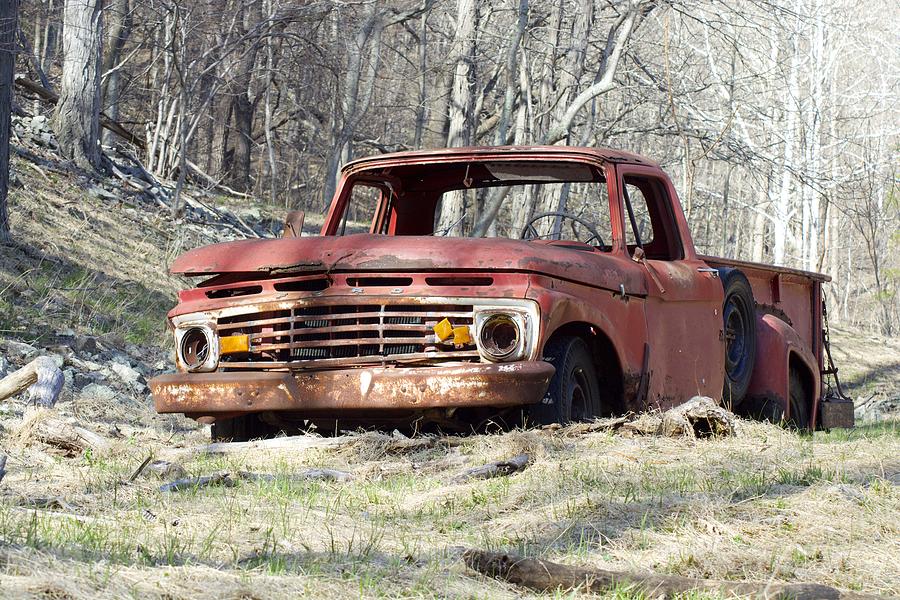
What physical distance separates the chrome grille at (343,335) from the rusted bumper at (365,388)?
8cm

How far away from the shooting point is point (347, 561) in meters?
3.33

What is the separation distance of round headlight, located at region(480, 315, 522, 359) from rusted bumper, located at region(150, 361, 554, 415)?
0.10 meters

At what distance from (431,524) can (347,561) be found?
81cm

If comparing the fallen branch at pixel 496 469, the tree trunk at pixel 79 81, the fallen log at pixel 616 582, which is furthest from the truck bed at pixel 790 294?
the tree trunk at pixel 79 81

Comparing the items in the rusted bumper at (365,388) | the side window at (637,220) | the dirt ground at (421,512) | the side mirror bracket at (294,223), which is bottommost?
the dirt ground at (421,512)

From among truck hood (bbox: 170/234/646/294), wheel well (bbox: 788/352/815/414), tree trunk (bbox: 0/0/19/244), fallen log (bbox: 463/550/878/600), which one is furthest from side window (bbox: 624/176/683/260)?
tree trunk (bbox: 0/0/19/244)

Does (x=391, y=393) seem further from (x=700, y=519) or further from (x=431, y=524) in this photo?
(x=700, y=519)

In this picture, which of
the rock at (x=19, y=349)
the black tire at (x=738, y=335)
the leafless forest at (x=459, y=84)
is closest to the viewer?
the black tire at (x=738, y=335)

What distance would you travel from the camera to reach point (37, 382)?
6.87 meters

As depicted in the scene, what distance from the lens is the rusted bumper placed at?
5.30 m

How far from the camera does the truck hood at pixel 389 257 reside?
543cm

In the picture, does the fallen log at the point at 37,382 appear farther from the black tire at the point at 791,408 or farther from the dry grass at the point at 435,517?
the black tire at the point at 791,408

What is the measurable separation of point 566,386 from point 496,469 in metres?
1.00

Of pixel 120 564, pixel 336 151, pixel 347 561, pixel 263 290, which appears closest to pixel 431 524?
pixel 347 561
